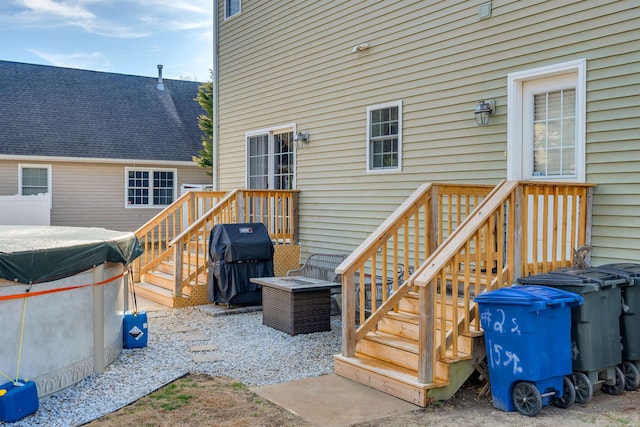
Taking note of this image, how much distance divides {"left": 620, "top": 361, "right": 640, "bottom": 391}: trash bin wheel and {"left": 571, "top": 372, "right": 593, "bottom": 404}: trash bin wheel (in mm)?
520

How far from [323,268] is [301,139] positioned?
93.2 inches

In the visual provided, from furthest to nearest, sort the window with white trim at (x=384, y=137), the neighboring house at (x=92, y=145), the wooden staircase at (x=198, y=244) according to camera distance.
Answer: the neighboring house at (x=92, y=145)
the wooden staircase at (x=198, y=244)
the window with white trim at (x=384, y=137)

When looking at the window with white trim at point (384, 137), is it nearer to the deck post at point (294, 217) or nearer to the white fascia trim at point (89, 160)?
the deck post at point (294, 217)

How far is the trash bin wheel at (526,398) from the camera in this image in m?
4.07

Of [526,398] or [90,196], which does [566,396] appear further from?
[90,196]

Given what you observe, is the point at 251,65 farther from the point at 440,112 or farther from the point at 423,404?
the point at 423,404

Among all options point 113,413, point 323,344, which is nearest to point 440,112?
point 323,344

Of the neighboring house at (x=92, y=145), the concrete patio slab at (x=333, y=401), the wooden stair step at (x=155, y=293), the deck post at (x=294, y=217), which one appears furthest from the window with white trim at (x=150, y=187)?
the concrete patio slab at (x=333, y=401)

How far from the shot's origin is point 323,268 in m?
8.27

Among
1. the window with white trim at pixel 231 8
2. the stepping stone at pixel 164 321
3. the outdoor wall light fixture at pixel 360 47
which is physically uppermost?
the window with white trim at pixel 231 8

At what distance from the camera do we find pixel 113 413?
431cm

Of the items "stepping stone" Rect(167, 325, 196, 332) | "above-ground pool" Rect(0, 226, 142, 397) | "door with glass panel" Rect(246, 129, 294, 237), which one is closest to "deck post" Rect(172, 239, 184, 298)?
"stepping stone" Rect(167, 325, 196, 332)

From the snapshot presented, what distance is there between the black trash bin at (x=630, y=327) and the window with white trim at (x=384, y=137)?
3562 millimetres

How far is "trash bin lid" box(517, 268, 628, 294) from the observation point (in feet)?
14.2
